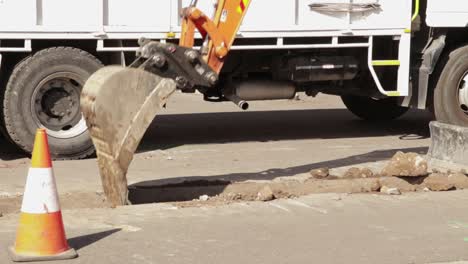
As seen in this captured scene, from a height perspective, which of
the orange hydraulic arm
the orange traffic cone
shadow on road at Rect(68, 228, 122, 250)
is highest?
the orange hydraulic arm

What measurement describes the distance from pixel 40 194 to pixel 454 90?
7195 millimetres

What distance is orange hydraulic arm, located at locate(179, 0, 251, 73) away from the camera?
28.8 feet

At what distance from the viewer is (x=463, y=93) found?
40.7 feet

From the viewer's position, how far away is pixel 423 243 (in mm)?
7352

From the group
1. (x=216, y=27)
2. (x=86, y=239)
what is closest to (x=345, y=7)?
(x=216, y=27)

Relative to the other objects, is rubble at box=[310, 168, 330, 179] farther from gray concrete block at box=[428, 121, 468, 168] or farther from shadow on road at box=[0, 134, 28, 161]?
shadow on road at box=[0, 134, 28, 161]

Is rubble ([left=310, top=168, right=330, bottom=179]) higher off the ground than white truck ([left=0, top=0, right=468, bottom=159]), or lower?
lower

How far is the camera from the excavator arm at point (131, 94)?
25.7 ft

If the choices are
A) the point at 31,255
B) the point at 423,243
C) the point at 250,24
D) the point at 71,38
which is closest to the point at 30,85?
the point at 71,38

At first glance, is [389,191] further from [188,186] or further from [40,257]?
[40,257]

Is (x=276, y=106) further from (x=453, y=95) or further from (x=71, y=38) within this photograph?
(x=71, y=38)

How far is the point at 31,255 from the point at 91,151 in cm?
463

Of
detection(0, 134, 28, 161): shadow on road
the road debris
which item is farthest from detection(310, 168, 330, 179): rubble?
detection(0, 134, 28, 161): shadow on road

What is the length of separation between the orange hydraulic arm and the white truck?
2.25 metres
